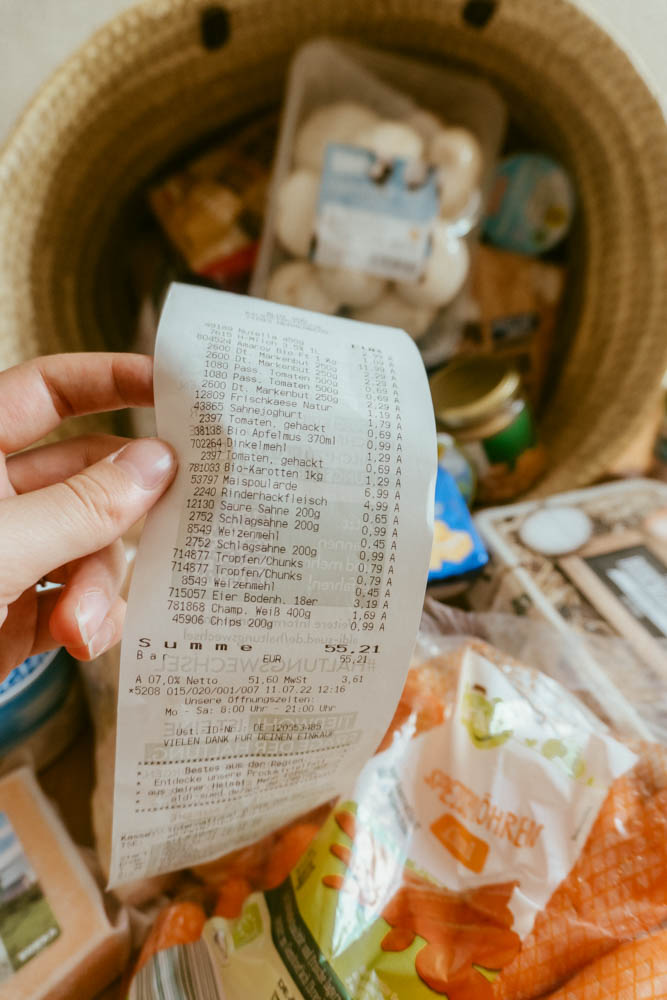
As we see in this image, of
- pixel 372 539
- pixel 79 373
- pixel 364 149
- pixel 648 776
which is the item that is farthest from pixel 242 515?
pixel 364 149

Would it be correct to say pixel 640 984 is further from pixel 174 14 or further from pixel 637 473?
pixel 174 14

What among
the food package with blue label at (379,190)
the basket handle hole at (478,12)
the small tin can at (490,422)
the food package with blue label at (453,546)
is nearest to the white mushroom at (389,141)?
the food package with blue label at (379,190)

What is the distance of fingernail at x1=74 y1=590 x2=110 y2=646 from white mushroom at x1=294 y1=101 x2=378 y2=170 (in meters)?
0.54

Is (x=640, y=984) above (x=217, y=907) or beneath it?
above

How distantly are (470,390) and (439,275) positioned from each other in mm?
141

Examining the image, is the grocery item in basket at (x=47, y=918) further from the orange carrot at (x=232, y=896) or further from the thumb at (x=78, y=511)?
the thumb at (x=78, y=511)

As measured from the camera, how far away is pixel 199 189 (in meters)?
0.82

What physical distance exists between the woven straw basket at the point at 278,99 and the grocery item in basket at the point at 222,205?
0.04 metres

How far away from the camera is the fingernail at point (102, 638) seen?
41cm

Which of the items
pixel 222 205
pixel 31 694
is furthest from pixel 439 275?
pixel 31 694

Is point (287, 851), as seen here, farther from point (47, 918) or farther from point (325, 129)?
point (325, 129)

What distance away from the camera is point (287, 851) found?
19.9 inches

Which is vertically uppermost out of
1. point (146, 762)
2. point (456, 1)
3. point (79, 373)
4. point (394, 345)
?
point (456, 1)

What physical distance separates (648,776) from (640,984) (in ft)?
0.41
